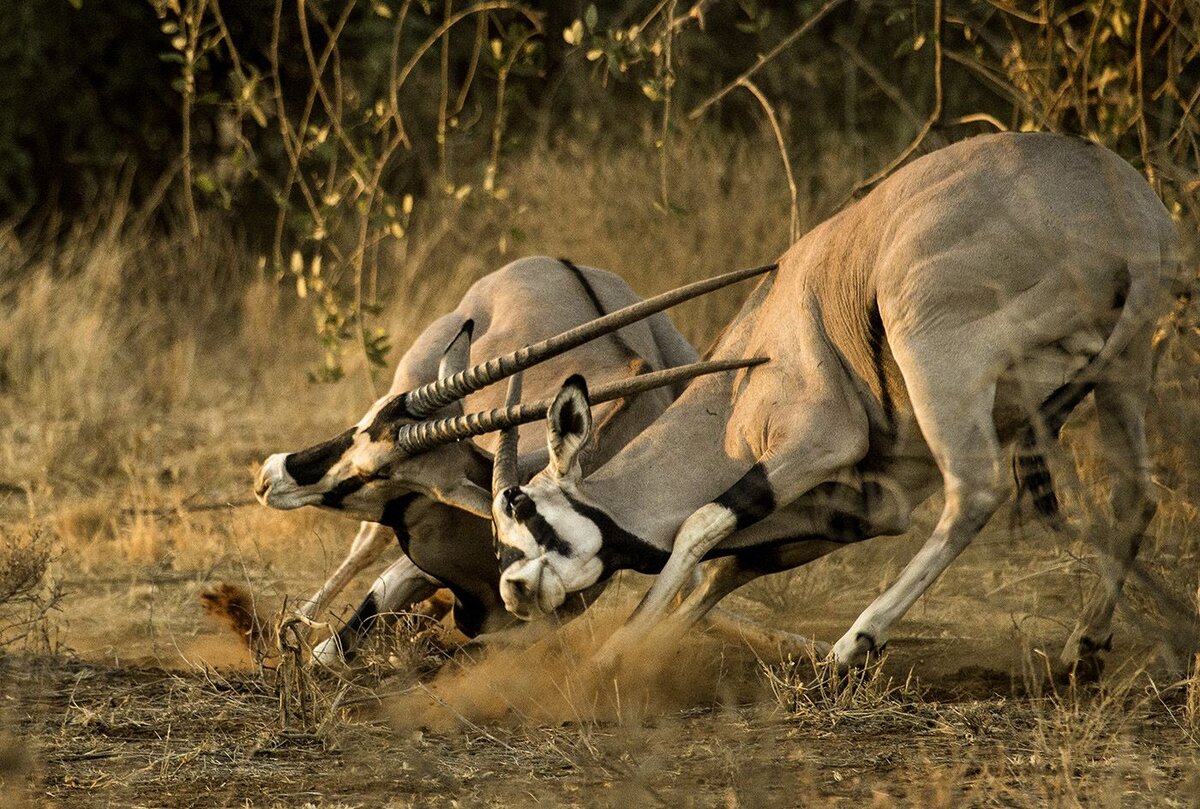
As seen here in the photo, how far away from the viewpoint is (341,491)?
16.6 feet

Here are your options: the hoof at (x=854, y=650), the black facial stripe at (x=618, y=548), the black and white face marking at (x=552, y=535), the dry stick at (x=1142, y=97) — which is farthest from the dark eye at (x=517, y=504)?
the dry stick at (x=1142, y=97)

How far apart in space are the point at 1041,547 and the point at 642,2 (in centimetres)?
701

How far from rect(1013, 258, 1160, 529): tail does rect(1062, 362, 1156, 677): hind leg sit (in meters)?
0.09

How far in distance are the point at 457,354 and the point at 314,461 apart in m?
0.57

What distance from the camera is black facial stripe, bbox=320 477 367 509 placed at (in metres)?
5.03

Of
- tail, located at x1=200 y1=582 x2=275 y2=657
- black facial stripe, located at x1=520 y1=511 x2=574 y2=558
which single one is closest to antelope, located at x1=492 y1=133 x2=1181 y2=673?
black facial stripe, located at x1=520 y1=511 x2=574 y2=558

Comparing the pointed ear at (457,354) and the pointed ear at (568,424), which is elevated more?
the pointed ear at (457,354)

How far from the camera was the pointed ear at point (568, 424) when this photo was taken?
15.1 ft

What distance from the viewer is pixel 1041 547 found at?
258 inches

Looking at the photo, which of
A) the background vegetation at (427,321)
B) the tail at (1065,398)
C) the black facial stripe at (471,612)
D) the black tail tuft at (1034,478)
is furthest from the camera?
the black facial stripe at (471,612)

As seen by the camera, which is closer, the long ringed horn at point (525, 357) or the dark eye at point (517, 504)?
the dark eye at point (517, 504)

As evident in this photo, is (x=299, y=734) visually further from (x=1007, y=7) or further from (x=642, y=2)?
(x=642, y=2)

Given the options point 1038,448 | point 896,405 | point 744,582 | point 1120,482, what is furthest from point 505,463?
point 1120,482

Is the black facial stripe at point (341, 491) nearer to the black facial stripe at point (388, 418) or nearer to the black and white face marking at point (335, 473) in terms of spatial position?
the black and white face marking at point (335, 473)
